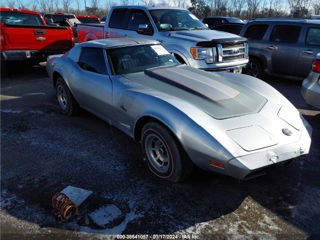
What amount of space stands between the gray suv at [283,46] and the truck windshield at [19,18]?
684cm

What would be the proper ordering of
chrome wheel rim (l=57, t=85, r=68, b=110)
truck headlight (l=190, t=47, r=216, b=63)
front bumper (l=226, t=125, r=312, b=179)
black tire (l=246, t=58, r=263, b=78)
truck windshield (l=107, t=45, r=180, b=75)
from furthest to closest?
black tire (l=246, t=58, r=263, b=78) < truck headlight (l=190, t=47, r=216, b=63) < chrome wheel rim (l=57, t=85, r=68, b=110) < truck windshield (l=107, t=45, r=180, b=75) < front bumper (l=226, t=125, r=312, b=179)

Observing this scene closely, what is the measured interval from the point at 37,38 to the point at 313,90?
7095 millimetres

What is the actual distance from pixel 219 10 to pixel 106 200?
122ft

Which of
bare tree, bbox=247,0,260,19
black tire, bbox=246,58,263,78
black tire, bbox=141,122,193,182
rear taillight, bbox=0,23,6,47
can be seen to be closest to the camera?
black tire, bbox=141,122,193,182

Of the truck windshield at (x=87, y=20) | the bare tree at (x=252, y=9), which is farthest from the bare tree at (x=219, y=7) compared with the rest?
the truck windshield at (x=87, y=20)

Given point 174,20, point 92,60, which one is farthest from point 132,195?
point 174,20

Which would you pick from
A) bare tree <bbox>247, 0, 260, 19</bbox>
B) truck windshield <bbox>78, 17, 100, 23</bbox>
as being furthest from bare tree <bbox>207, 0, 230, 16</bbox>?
truck windshield <bbox>78, 17, 100, 23</bbox>

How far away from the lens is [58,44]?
8.23 meters

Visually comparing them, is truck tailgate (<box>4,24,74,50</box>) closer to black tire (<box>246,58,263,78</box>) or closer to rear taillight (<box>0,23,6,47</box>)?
rear taillight (<box>0,23,6,47</box>)

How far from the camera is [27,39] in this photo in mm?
7488

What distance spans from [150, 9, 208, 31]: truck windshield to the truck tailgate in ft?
10.1

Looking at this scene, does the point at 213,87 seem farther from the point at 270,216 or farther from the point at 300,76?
the point at 300,76

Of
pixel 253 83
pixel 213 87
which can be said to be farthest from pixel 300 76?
pixel 213 87

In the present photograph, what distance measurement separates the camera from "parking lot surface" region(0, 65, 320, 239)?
243cm
